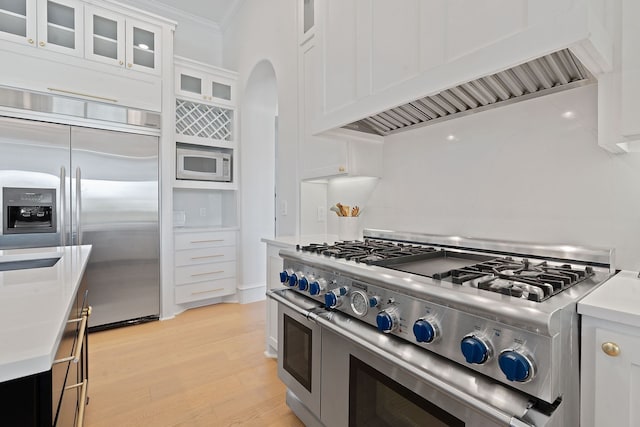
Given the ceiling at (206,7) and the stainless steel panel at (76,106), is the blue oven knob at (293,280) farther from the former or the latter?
the ceiling at (206,7)

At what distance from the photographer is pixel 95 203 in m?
2.77

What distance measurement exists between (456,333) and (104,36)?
3.73 meters

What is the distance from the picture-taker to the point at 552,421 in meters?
0.66

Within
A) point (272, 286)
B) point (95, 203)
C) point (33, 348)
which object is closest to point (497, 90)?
point (33, 348)

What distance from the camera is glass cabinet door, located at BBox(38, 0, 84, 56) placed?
2605 mm

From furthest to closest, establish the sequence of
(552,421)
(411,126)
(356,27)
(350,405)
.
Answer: (411,126)
(356,27)
(350,405)
(552,421)

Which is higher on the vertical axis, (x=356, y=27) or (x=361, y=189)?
(x=356, y=27)

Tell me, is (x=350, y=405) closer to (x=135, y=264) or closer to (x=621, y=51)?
(x=621, y=51)

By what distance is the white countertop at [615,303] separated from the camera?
0.66 m

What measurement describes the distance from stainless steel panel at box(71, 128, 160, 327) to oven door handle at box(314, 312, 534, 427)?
8.24 ft

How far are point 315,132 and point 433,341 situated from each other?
52.2 inches

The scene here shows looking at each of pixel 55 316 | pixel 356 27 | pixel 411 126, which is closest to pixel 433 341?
pixel 55 316

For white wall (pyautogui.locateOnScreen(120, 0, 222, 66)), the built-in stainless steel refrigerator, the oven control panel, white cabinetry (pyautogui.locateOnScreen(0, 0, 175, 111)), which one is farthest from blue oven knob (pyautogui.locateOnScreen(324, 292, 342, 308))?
white wall (pyautogui.locateOnScreen(120, 0, 222, 66))

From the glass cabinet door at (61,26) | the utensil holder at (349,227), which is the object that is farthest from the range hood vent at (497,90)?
the glass cabinet door at (61,26)
